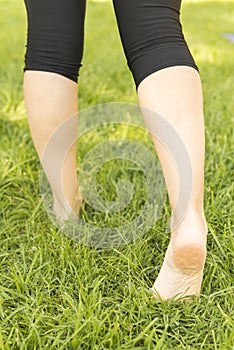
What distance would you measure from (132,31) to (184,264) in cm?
42

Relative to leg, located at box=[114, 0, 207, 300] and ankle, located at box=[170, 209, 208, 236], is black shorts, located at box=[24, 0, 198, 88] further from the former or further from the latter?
ankle, located at box=[170, 209, 208, 236]

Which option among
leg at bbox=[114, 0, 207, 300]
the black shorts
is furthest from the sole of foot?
the black shorts

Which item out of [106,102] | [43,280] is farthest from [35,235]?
[106,102]

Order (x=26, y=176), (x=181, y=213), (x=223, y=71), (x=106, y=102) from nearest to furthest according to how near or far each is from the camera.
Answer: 1. (x=181, y=213)
2. (x=26, y=176)
3. (x=106, y=102)
4. (x=223, y=71)

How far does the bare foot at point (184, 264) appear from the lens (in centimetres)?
101

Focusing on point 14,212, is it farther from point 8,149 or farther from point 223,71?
point 223,71

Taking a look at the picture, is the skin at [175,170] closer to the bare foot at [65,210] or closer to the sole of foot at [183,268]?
the sole of foot at [183,268]

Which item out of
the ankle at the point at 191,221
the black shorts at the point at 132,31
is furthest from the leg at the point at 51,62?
the ankle at the point at 191,221

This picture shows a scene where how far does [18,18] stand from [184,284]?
3.05m

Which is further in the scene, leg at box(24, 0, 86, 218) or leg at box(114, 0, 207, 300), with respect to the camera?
leg at box(24, 0, 86, 218)

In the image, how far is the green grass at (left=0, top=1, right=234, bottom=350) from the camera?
39.6 inches

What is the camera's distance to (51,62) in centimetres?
119

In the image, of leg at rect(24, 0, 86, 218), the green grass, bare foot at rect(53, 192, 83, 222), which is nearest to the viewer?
the green grass

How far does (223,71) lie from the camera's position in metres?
2.60
